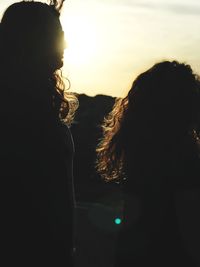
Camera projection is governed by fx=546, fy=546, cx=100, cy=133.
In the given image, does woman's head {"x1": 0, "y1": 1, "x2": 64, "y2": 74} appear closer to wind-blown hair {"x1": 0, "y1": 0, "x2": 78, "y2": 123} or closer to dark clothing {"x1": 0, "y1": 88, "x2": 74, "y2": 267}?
wind-blown hair {"x1": 0, "y1": 0, "x2": 78, "y2": 123}

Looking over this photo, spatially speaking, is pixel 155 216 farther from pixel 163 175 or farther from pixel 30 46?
pixel 30 46

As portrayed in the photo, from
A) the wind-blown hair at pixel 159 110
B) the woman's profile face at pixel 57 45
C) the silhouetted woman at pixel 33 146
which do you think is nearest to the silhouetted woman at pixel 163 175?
the wind-blown hair at pixel 159 110

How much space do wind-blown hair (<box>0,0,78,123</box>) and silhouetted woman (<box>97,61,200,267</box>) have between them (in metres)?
0.75

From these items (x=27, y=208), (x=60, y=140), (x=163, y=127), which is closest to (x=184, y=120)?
(x=163, y=127)

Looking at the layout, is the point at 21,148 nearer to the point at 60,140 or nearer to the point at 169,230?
the point at 60,140

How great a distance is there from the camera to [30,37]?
8.13 ft

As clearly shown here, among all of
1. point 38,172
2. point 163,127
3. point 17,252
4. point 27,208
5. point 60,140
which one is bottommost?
point 17,252

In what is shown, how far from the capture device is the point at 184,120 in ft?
10.1

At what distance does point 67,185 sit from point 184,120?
3.08 ft

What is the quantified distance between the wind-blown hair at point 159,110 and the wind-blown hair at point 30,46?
29.5 inches

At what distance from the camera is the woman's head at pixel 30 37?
247 centimetres

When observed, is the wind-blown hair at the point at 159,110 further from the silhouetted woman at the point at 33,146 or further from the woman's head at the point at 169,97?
the silhouetted woman at the point at 33,146

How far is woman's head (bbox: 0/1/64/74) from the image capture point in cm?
247

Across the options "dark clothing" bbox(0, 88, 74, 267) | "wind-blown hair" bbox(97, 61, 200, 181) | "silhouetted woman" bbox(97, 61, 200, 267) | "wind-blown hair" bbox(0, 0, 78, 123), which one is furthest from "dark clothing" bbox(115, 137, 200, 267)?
"wind-blown hair" bbox(0, 0, 78, 123)
